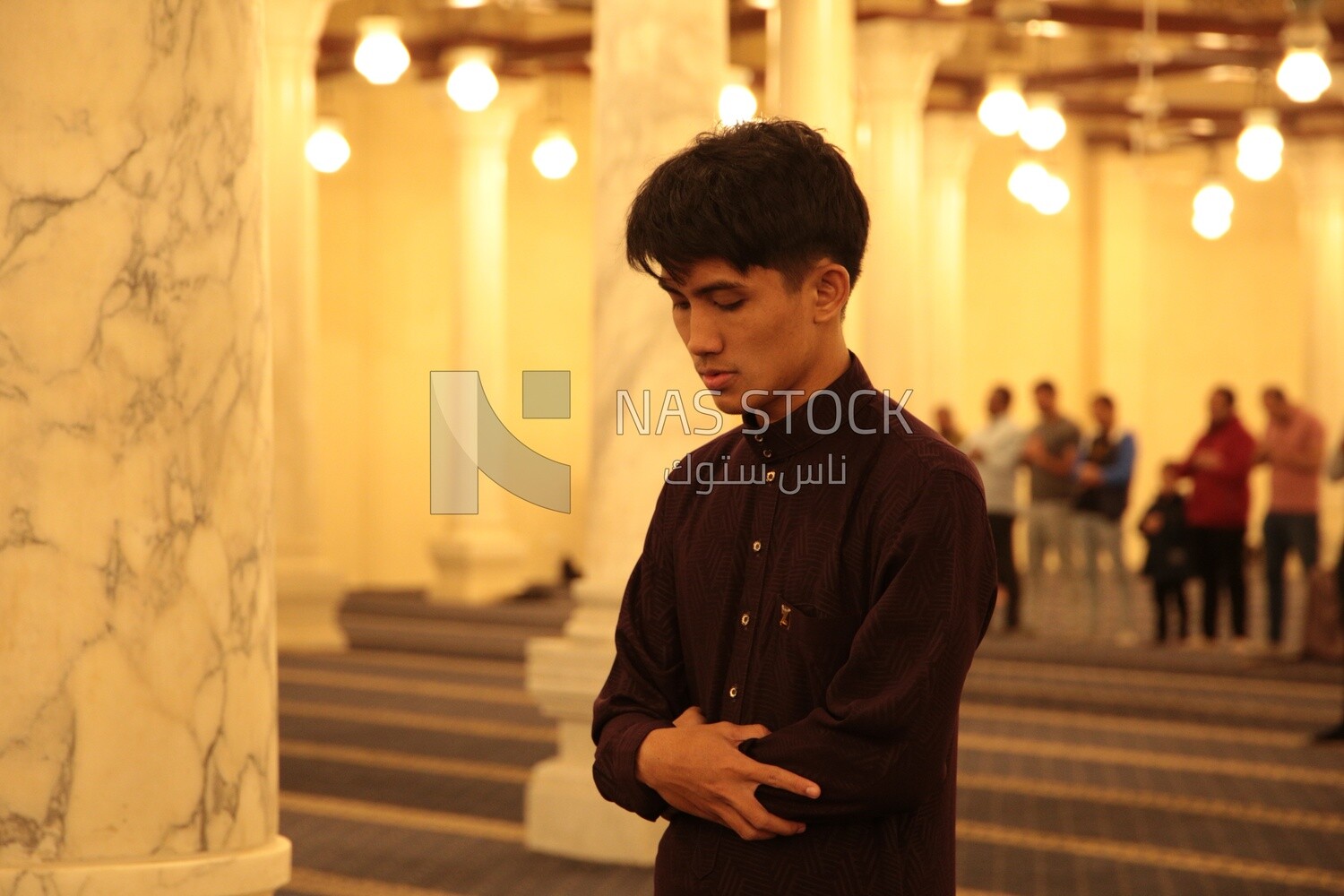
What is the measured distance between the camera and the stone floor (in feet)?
16.9

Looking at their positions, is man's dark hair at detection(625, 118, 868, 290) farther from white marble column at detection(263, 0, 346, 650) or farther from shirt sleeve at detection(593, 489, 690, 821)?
white marble column at detection(263, 0, 346, 650)

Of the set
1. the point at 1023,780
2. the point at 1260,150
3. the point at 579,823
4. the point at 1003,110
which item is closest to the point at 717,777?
the point at 579,823

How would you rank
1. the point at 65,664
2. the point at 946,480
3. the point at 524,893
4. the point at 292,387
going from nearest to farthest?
the point at 946,480 → the point at 65,664 → the point at 524,893 → the point at 292,387

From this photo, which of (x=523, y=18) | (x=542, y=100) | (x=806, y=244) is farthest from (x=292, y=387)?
(x=806, y=244)

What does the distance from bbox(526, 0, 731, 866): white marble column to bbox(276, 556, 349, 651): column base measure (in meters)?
5.44

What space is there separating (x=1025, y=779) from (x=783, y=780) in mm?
5147

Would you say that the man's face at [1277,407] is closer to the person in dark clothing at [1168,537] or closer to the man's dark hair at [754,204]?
the person in dark clothing at [1168,537]

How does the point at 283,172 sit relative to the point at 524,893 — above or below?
above

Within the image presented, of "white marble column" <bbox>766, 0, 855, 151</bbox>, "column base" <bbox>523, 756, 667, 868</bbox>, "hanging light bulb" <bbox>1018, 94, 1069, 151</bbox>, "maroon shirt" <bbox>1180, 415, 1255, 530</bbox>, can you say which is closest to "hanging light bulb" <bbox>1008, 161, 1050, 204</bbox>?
"hanging light bulb" <bbox>1018, 94, 1069, 151</bbox>

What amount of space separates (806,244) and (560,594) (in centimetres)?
1307

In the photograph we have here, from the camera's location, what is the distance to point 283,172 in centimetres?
1043

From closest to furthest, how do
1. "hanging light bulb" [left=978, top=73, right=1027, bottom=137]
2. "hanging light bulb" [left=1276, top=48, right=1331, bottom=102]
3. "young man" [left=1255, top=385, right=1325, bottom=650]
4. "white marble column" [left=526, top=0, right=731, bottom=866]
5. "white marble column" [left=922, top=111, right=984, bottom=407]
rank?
"white marble column" [left=526, top=0, right=731, bottom=866] < "hanging light bulb" [left=1276, top=48, right=1331, bottom=102] < "young man" [left=1255, top=385, right=1325, bottom=650] < "hanging light bulb" [left=978, top=73, right=1027, bottom=137] < "white marble column" [left=922, top=111, right=984, bottom=407]

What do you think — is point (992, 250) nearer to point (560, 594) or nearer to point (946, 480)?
point (560, 594)

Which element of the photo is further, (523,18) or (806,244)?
(523,18)
